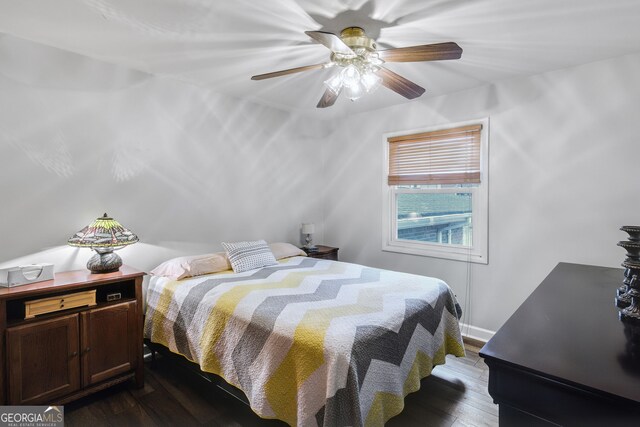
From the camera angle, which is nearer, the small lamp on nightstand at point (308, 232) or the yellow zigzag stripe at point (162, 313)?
the yellow zigzag stripe at point (162, 313)

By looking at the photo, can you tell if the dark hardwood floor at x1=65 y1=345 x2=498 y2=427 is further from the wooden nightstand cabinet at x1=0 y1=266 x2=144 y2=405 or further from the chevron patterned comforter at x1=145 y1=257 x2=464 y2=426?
the chevron patterned comforter at x1=145 y1=257 x2=464 y2=426

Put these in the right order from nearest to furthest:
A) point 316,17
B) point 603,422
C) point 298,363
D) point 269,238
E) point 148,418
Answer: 1. point 603,422
2. point 298,363
3. point 316,17
4. point 148,418
5. point 269,238

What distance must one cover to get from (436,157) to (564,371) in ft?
9.01

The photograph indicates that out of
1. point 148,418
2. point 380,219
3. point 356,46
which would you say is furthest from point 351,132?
point 148,418

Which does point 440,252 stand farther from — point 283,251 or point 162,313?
point 162,313

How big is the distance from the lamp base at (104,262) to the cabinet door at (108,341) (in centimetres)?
28

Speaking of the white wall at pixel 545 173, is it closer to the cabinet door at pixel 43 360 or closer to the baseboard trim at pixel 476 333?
the baseboard trim at pixel 476 333

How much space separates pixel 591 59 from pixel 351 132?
7.68ft

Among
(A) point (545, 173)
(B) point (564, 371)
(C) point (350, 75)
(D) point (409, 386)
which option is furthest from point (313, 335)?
(A) point (545, 173)

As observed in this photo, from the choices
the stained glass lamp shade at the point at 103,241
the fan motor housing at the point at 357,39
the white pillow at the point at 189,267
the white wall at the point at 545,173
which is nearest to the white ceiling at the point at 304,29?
the fan motor housing at the point at 357,39

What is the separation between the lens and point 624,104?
236 cm

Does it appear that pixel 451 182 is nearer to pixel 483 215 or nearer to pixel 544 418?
pixel 483 215

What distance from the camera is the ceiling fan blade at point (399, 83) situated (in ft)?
6.68

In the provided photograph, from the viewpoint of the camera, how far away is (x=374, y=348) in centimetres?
164
